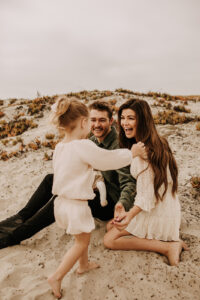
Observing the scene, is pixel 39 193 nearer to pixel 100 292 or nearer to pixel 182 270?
pixel 100 292

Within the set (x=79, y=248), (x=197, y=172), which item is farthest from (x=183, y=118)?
(x=79, y=248)

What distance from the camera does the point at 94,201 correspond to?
324 cm

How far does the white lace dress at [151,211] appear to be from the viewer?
8.74 feet

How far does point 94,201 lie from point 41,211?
29.2 inches

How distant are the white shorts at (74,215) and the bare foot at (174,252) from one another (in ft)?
3.68

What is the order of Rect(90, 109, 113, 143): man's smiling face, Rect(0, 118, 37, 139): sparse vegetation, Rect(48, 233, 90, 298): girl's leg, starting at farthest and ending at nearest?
Rect(0, 118, 37, 139): sparse vegetation < Rect(90, 109, 113, 143): man's smiling face < Rect(48, 233, 90, 298): girl's leg

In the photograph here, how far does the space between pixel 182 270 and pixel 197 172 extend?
2917mm

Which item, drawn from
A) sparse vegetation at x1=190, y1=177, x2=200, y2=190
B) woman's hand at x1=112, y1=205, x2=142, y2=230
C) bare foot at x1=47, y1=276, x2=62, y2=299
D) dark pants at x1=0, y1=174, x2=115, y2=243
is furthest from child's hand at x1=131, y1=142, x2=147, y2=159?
sparse vegetation at x1=190, y1=177, x2=200, y2=190

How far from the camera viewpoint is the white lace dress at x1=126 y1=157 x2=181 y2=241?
266 centimetres

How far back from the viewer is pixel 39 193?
3.27m

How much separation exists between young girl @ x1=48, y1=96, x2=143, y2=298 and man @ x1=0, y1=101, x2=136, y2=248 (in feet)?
1.70

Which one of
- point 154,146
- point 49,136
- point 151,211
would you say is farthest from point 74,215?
point 49,136

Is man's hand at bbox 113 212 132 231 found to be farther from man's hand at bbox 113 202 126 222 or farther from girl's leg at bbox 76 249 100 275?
girl's leg at bbox 76 249 100 275

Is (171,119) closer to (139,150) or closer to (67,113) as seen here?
(139,150)
